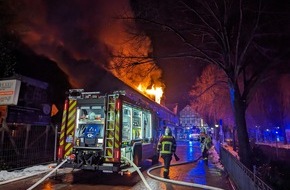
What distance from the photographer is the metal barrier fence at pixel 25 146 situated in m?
9.68

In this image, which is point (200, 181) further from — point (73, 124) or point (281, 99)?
point (281, 99)

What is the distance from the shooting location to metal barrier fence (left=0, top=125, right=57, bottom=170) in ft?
31.8

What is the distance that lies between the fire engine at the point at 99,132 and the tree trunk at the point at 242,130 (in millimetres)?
4007

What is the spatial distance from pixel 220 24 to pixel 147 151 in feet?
19.2

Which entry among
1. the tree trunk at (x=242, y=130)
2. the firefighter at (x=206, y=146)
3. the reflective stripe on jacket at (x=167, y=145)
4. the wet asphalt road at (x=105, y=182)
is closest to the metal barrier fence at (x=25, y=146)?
the wet asphalt road at (x=105, y=182)

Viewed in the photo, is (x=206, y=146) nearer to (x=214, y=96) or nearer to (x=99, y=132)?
(x=99, y=132)

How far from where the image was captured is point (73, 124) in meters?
8.77

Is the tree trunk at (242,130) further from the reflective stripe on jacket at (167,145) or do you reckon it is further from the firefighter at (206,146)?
the reflective stripe on jacket at (167,145)

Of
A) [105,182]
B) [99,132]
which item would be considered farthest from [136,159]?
[99,132]

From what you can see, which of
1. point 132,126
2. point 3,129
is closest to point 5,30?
point 3,129

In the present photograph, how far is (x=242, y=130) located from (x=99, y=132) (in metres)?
5.69

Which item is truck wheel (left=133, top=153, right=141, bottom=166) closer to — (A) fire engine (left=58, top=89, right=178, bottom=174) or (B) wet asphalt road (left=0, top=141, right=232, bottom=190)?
(A) fire engine (left=58, top=89, right=178, bottom=174)

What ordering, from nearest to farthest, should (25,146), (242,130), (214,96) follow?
1. (25,146)
2. (242,130)
3. (214,96)

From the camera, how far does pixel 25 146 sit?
10430 mm
